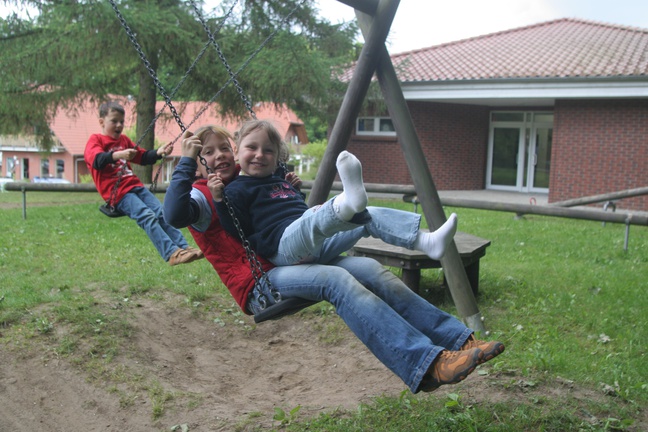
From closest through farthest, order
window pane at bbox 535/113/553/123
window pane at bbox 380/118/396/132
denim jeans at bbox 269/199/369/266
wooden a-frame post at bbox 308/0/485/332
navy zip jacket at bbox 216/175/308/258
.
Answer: denim jeans at bbox 269/199/369/266 → navy zip jacket at bbox 216/175/308/258 → wooden a-frame post at bbox 308/0/485/332 → window pane at bbox 535/113/553/123 → window pane at bbox 380/118/396/132

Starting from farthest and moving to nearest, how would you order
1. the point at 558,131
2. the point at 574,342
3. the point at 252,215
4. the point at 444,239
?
the point at 558,131
the point at 574,342
the point at 252,215
the point at 444,239

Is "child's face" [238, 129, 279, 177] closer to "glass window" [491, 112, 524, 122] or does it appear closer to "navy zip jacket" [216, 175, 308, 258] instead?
"navy zip jacket" [216, 175, 308, 258]

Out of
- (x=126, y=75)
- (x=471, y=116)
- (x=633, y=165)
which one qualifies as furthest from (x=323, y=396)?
(x=471, y=116)

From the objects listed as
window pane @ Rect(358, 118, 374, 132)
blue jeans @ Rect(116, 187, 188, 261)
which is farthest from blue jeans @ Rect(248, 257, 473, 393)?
window pane @ Rect(358, 118, 374, 132)

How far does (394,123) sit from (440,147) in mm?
14605

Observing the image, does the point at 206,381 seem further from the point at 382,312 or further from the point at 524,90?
the point at 524,90

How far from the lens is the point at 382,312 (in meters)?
3.03

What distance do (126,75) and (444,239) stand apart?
1354 cm

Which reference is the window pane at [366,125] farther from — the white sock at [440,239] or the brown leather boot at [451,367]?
the brown leather boot at [451,367]

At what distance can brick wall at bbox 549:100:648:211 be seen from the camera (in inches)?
596

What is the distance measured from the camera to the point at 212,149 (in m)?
3.54

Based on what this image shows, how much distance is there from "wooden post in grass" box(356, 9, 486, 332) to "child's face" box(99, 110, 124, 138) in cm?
218

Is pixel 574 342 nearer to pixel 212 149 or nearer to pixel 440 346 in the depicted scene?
pixel 440 346

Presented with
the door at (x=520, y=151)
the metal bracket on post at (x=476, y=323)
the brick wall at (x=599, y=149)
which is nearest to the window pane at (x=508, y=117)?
the door at (x=520, y=151)
